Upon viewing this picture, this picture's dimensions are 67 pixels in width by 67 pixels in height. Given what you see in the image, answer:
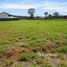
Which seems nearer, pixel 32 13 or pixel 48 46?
pixel 48 46

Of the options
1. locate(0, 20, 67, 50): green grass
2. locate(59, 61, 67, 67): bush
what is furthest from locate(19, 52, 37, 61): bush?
locate(0, 20, 67, 50): green grass

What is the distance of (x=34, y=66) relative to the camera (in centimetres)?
691

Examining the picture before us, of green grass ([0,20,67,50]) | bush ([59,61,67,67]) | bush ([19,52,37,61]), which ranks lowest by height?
green grass ([0,20,67,50])

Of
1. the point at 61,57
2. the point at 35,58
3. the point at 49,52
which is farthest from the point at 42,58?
the point at 49,52

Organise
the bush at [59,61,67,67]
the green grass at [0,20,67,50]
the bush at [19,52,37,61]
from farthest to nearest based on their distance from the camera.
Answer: the green grass at [0,20,67,50], the bush at [19,52,37,61], the bush at [59,61,67,67]

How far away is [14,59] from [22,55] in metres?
0.42

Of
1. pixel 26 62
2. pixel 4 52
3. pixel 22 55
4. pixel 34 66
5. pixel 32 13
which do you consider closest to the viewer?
pixel 34 66

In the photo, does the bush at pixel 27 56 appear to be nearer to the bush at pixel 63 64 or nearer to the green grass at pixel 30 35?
the bush at pixel 63 64

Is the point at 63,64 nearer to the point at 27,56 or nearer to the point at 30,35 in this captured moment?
the point at 27,56

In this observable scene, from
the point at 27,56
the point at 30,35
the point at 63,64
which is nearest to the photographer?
the point at 63,64

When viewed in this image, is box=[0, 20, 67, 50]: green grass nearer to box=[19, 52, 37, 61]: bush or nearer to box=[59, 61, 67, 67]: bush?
box=[19, 52, 37, 61]: bush

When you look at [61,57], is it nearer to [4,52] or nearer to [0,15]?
[4,52]

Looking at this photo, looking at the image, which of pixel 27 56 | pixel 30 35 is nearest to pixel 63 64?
pixel 27 56

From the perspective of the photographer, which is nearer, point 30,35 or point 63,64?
point 63,64
